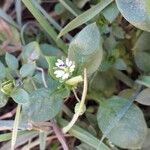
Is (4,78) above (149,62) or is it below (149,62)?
above

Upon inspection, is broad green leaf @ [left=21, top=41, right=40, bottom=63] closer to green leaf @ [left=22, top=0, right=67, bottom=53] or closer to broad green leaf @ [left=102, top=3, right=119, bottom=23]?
green leaf @ [left=22, top=0, right=67, bottom=53]

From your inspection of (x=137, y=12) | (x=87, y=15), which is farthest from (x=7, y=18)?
(x=137, y=12)

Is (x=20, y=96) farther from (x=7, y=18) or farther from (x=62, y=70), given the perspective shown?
(x=7, y=18)

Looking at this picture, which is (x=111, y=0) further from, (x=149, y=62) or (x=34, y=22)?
(x=34, y=22)

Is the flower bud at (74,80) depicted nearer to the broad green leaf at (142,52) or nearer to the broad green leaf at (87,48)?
the broad green leaf at (87,48)

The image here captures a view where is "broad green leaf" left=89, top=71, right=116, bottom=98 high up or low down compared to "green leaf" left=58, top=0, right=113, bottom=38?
down

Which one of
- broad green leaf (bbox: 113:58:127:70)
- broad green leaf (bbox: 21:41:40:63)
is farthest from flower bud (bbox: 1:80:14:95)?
broad green leaf (bbox: 113:58:127:70)

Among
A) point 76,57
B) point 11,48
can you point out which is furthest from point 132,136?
point 11,48
